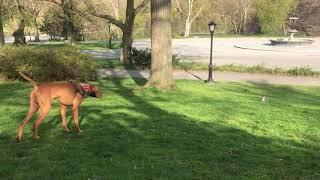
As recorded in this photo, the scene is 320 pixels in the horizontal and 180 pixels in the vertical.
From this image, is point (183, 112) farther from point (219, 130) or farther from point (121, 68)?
point (121, 68)

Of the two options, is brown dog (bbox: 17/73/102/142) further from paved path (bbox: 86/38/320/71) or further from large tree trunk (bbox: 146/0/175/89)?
paved path (bbox: 86/38/320/71)

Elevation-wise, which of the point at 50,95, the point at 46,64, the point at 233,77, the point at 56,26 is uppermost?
the point at 56,26

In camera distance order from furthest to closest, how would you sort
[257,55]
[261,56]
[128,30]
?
[257,55] → [261,56] → [128,30]

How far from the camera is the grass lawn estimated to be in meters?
6.34

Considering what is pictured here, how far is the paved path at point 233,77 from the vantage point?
19.7 m

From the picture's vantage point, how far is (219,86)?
57.4ft

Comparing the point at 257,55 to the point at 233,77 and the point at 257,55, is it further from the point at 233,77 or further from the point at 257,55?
the point at 233,77

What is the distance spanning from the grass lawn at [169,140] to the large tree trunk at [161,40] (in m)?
1.16

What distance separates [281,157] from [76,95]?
11.3 ft

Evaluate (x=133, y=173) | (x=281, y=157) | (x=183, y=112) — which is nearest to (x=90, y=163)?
(x=133, y=173)

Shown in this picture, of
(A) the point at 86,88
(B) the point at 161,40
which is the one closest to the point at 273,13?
(B) the point at 161,40

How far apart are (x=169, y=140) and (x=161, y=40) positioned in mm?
6977

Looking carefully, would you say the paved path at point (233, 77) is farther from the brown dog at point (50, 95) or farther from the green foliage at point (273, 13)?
the green foliage at point (273, 13)

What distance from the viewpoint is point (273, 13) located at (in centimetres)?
7581
